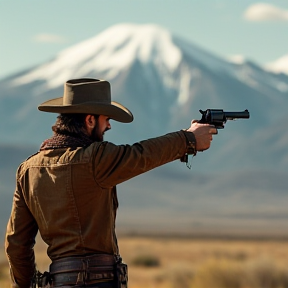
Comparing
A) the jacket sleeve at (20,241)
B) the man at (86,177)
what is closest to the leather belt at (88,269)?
the man at (86,177)

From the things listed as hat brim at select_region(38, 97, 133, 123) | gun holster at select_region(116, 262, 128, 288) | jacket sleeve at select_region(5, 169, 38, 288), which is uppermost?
hat brim at select_region(38, 97, 133, 123)

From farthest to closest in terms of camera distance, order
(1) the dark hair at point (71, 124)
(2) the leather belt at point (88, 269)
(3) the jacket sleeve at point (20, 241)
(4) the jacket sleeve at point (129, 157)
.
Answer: (3) the jacket sleeve at point (20, 241) → (1) the dark hair at point (71, 124) → (2) the leather belt at point (88, 269) → (4) the jacket sleeve at point (129, 157)

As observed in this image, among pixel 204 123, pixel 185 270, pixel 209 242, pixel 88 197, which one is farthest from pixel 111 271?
pixel 209 242

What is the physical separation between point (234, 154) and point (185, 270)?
545ft

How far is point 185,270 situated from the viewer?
3014 centimetres

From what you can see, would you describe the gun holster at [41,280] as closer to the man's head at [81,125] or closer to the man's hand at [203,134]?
the man's head at [81,125]

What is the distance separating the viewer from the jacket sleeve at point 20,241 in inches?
199

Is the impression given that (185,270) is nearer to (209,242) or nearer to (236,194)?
(209,242)

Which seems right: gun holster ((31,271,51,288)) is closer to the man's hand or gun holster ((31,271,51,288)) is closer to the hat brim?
the hat brim

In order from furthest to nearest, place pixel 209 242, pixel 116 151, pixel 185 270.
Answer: pixel 209 242 → pixel 185 270 → pixel 116 151

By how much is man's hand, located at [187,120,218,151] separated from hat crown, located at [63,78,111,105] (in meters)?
0.46

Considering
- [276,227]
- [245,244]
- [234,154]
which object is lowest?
[245,244]

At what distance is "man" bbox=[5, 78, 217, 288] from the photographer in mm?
4719

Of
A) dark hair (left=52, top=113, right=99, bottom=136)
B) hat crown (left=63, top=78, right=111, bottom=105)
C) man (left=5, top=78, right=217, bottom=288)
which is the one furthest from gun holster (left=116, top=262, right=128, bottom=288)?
hat crown (left=63, top=78, right=111, bottom=105)
